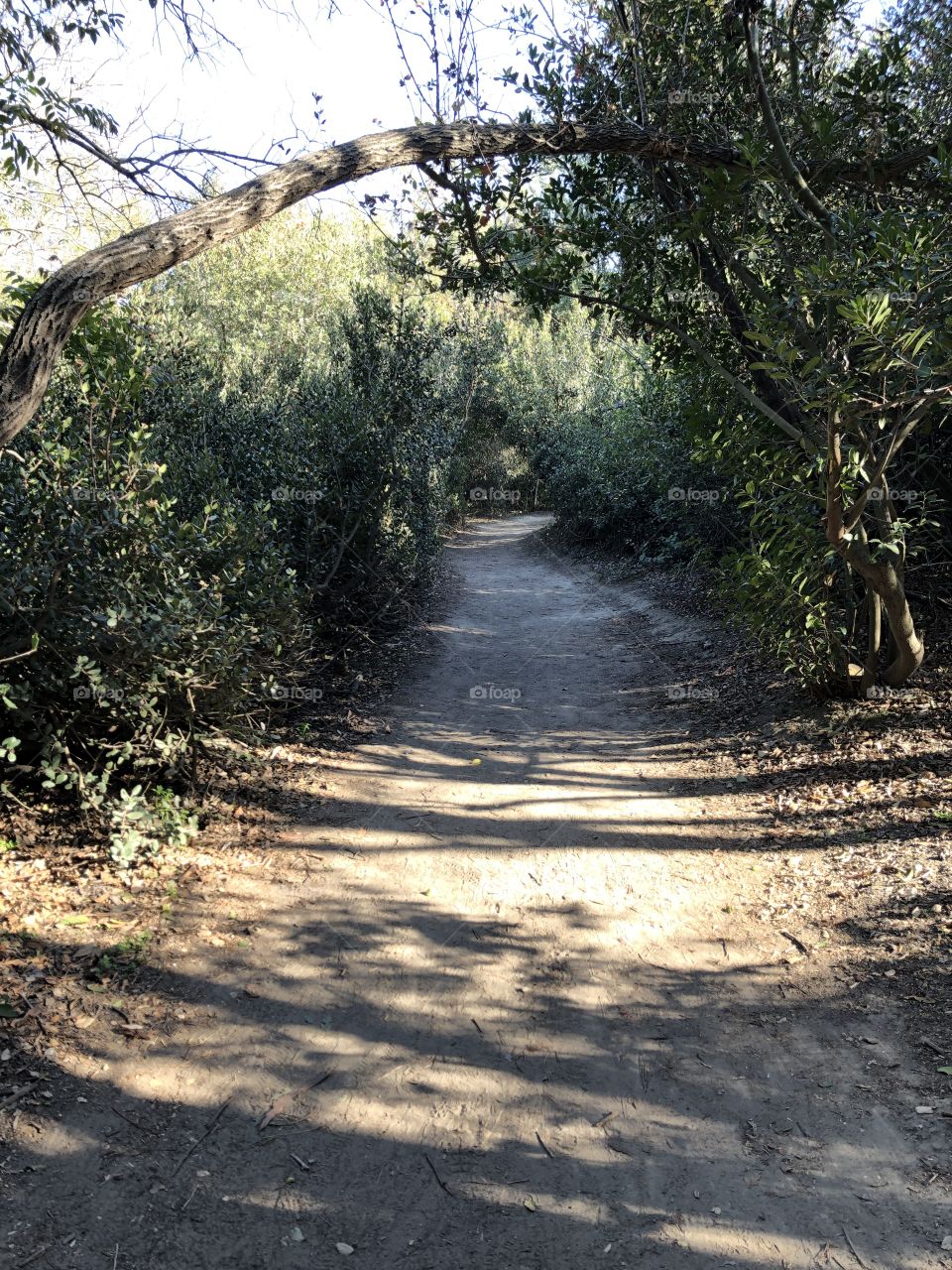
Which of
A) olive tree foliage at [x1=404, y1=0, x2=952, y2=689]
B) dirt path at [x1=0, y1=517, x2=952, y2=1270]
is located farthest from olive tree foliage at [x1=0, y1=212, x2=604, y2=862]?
olive tree foliage at [x1=404, y1=0, x2=952, y2=689]

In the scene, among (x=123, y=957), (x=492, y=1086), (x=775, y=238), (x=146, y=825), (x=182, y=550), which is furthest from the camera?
(x=775, y=238)

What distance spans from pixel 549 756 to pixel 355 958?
128 inches

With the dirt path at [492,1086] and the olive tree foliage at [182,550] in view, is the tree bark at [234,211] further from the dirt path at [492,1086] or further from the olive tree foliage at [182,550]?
the dirt path at [492,1086]

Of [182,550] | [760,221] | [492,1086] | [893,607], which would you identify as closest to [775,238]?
[760,221]

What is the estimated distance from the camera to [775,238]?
20.2 feet

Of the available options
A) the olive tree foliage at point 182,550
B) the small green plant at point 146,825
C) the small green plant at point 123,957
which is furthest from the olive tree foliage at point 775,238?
the small green plant at point 123,957

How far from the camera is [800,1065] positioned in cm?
394

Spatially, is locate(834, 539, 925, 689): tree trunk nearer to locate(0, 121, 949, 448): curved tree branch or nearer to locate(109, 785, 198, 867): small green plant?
locate(0, 121, 949, 448): curved tree branch

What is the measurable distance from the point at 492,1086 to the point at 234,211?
13.2ft

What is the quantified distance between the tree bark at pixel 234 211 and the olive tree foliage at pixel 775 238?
0.35 meters

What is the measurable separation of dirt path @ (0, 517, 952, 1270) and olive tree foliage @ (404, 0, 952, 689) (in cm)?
216

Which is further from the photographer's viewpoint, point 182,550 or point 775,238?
point 775,238

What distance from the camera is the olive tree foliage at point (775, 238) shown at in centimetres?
555

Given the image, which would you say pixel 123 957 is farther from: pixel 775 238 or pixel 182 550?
pixel 775 238
